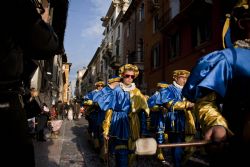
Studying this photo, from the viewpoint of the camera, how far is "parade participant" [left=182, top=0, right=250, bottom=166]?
5.97ft

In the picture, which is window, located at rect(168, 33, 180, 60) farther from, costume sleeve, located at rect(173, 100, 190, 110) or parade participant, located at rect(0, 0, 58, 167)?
parade participant, located at rect(0, 0, 58, 167)

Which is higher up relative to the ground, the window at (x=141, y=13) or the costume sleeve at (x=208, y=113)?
the window at (x=141, y=13)

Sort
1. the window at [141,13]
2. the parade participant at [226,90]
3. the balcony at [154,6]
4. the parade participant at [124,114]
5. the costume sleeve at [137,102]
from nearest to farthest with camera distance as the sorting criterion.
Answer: the parade participant at [226,90] → the parade participant at [124,114] → the costume sleeve at [137,102] → the balcony at [154,6] → the window at [141,13]

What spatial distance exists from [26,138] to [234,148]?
3.67ft

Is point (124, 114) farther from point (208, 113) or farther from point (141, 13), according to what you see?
point (141, 13)

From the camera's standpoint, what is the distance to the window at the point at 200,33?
48.4 feet

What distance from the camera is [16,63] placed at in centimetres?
192

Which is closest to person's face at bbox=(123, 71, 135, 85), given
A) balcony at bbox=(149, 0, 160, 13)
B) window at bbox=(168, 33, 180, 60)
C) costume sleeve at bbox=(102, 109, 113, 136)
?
costume sleeve at bbox=(102, 109, 113, 136)

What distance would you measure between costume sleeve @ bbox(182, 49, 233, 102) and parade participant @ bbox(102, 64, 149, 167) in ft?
11.8

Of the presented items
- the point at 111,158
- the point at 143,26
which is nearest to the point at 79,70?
the point at 143,26

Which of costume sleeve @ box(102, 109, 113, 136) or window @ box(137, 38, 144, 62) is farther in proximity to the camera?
window @ box(137, 38, 144, 62)

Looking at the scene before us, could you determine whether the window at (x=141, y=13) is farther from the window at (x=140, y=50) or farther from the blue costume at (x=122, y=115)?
the blue costume at (x=122, y=115)

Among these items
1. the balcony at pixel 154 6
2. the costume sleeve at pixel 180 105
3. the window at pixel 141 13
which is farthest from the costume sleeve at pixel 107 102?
the window at pixel 141 13

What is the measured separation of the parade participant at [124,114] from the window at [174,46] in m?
12.4
